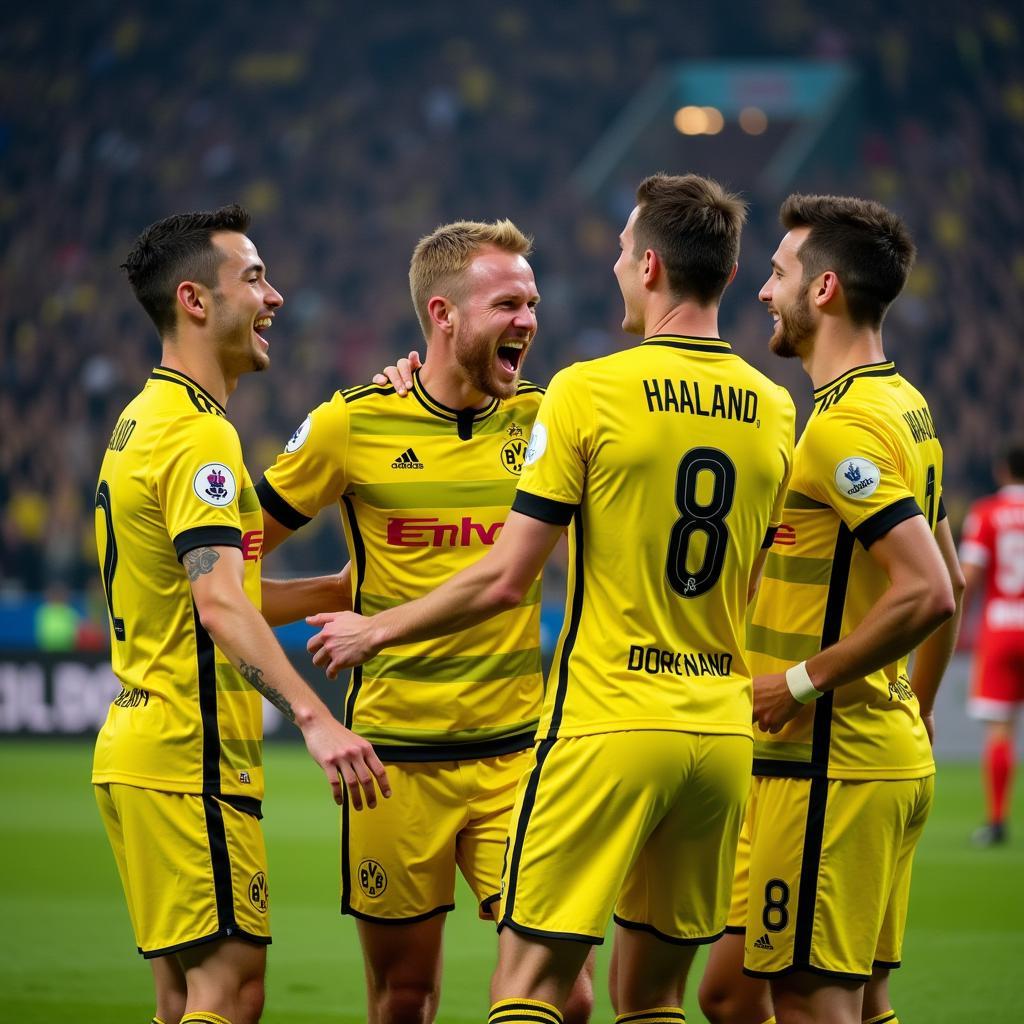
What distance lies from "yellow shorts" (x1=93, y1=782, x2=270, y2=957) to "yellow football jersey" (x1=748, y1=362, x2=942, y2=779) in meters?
1.28

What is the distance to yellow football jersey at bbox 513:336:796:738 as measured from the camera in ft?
10.8

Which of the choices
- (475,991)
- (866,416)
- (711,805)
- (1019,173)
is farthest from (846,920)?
(1019,173)

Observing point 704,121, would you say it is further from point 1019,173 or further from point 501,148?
point 1019,173

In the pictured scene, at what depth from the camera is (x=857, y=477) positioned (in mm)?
3564

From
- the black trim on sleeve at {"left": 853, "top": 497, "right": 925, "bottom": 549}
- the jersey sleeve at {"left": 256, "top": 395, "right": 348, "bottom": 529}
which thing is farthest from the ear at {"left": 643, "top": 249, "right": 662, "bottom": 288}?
the jersey sleeve at {"left": 256, "top": 395, "right": 348, "bottom": 529}

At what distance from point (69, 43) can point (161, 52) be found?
142cm

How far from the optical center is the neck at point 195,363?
12.6 ft

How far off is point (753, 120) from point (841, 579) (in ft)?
72.9

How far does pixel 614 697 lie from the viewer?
3301 millimetres

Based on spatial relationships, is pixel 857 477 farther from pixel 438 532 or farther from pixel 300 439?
pixel 300 439

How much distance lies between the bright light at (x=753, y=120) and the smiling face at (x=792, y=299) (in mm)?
21776

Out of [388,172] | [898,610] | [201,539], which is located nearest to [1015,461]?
[898,610]

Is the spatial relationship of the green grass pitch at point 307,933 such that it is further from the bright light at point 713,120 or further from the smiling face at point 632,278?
the bright light at point 713,120

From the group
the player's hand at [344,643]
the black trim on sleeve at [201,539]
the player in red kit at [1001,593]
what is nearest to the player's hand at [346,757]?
the player's hand at [344,643]
